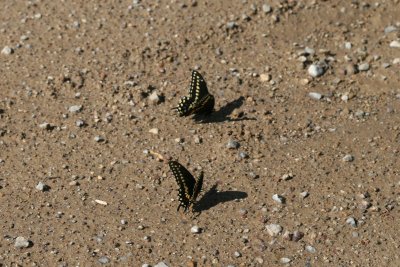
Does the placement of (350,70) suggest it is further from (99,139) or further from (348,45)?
(99,139)

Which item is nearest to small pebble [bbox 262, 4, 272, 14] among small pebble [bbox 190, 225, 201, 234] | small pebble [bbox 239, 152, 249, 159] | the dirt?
the dirt

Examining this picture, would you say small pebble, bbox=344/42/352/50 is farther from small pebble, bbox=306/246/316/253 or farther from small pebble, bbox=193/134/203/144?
small pebble, bbox=306/246/316/253

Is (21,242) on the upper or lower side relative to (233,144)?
upper

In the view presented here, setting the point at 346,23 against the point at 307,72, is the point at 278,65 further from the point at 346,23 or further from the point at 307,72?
the point at 346,23

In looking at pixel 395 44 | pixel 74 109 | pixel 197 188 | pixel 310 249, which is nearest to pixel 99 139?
pixel 74 109

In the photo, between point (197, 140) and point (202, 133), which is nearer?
point (197, 140)

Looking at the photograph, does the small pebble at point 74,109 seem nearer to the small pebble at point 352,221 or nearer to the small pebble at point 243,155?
the small pebble at point 243,155
